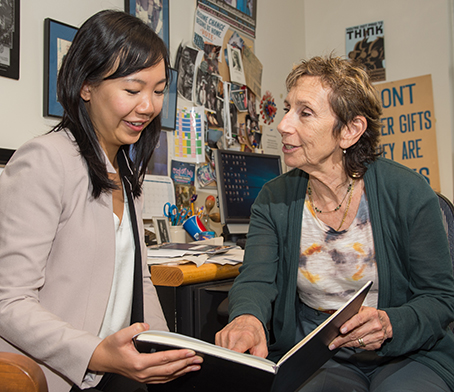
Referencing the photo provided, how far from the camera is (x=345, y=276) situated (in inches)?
42.8

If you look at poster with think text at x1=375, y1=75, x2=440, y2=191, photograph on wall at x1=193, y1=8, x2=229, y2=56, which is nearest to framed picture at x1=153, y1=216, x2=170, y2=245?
photograph on wall at x1=193, y1=8, x2=229, y2=56

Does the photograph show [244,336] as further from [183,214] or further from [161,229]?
[183,214]

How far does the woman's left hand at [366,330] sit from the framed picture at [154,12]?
1.48 meters

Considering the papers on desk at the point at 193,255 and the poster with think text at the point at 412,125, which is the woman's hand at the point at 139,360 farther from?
the poster with think text at the point at 412,125

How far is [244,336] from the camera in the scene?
886 millimetres

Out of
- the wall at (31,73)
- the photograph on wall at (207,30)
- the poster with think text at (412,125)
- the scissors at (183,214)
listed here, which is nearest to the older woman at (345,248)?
the scissors at (183,214)

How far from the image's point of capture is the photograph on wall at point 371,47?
280cm

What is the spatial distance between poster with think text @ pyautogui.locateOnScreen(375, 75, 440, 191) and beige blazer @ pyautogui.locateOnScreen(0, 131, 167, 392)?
2.32 m

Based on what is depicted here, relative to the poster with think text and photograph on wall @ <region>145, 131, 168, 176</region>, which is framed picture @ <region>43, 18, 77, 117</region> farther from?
the poster with think text

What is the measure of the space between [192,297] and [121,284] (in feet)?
1.25

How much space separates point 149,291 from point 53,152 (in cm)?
43

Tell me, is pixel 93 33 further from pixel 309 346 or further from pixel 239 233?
pixel 239 233

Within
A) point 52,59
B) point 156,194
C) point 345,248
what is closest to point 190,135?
point 156,194

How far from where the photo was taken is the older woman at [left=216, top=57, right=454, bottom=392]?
37.6 inches
